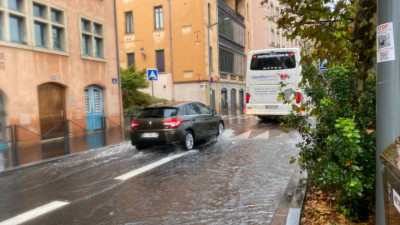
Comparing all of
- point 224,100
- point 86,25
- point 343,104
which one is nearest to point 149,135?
point 343,104

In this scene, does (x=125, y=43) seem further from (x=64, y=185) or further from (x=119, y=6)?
(x=64, y=185)

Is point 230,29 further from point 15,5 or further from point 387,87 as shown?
point 387,87

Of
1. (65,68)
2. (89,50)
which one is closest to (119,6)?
(89,50)

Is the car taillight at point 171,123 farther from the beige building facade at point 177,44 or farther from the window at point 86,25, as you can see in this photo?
the beige building facade at point 177,44

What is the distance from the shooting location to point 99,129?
1694cm

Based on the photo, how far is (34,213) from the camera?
4.80 meters

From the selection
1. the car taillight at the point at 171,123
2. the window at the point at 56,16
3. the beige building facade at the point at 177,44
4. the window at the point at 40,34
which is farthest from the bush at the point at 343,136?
the beige building facade at the point at 177,44

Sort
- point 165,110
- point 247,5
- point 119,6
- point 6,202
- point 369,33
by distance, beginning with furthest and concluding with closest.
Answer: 1. point 247,5
2. point 119,6
3. point 165,110
4. point 6,202
5. point 369,33

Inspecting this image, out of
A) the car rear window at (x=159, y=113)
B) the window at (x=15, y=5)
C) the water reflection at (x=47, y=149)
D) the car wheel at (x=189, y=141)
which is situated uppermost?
the window at (x=15, y=5)

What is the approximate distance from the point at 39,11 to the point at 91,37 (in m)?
3.10

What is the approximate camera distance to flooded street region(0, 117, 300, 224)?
4.55m

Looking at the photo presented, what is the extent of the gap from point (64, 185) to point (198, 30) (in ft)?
79.1

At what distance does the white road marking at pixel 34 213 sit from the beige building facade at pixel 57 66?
747cm

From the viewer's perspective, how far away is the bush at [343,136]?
342 centimetres
